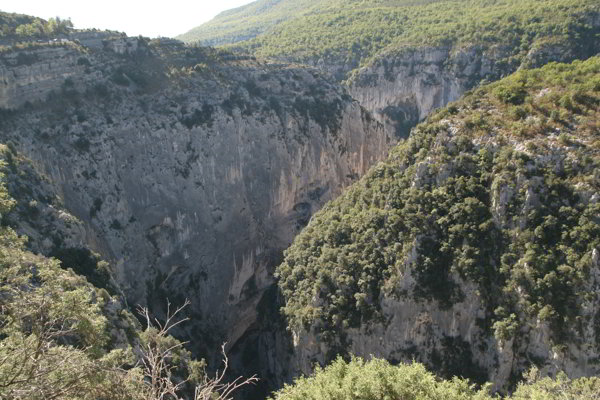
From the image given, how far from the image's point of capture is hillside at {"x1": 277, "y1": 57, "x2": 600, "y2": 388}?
27.2 metres

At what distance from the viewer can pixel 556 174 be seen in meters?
29.5

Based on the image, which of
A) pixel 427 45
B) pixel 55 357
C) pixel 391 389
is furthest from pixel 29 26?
pixel 427 45

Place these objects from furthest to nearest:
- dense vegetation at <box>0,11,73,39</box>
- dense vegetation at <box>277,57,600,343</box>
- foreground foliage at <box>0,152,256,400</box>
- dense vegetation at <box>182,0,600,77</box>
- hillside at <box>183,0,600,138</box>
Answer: dense vegetation at <box>182,0,600,77</box>
hillside at <box>183,0,600,138</box>
dense vegetation at <box>0,11,73,39</box>
dense vegetation at <box>277,57,600,343</box>
foreground foliage at <box>0,152,256,400</box>

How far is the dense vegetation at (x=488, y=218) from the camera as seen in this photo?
27797 mm

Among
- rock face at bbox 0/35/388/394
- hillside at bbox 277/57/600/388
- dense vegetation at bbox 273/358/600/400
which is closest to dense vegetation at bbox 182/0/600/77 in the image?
rock face at bbox 0/35/388/394

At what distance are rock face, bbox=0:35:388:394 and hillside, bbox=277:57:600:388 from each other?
38.4 feet

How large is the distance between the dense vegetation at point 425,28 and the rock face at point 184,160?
38950 millimetres

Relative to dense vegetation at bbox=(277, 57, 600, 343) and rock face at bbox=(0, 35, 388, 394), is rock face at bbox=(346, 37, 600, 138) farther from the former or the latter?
dense vegetation at bbox=(277, 57, 600, 343)

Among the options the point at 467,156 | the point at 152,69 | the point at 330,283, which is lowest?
the point at 330,283

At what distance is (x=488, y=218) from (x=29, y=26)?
54.5 m

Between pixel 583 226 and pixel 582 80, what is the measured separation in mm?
12960

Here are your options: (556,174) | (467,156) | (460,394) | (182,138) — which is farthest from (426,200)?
(182,138)

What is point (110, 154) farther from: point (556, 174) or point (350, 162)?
point (556, 174)

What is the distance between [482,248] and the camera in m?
30.9
